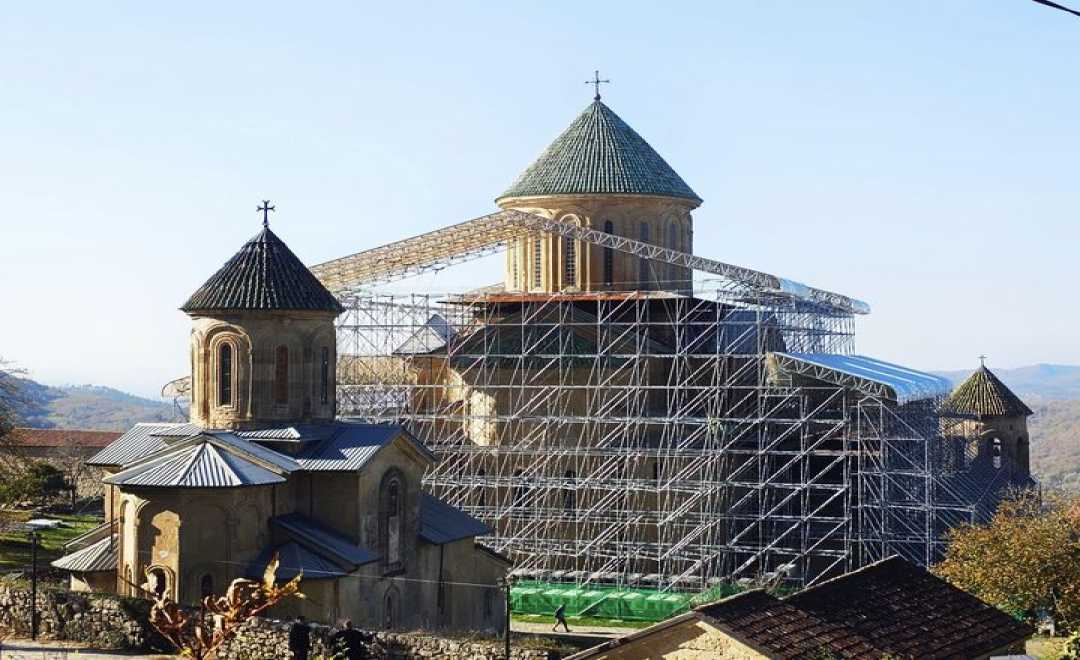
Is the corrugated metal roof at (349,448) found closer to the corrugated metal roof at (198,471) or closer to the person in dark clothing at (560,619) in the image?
the corrugated metal roof at (198,471)

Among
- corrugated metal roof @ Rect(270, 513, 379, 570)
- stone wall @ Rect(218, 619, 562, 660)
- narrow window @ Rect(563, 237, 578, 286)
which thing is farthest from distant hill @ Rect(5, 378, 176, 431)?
stone wall @ Rect(218, 619, 562, 660)

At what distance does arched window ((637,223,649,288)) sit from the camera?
41531 mm

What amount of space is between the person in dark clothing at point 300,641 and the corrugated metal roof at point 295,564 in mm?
5138

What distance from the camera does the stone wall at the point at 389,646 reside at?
22.2m

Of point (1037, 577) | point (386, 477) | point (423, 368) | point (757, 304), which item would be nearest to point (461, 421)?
point (423, 368)

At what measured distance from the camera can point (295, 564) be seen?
89.7ft

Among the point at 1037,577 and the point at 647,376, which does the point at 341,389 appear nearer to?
the point at 647,376

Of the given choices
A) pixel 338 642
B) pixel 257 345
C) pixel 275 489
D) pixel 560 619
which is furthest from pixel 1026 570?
pixel 257 345

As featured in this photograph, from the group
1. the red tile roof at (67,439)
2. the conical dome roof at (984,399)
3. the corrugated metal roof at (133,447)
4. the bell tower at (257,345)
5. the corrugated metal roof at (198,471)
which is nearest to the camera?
the corrugated metal roof at (198,471)

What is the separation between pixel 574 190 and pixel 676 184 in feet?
8.78

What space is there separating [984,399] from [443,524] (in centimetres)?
2529

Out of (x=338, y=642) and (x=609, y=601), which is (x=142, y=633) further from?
(x=609, y=601)

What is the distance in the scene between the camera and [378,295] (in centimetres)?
3969

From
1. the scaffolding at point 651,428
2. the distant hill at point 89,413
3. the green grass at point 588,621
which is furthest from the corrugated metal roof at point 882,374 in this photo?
the distant hill at point 89,413
